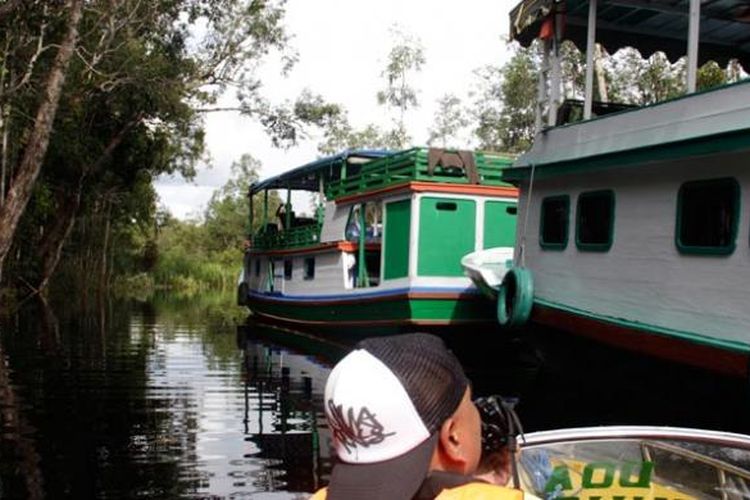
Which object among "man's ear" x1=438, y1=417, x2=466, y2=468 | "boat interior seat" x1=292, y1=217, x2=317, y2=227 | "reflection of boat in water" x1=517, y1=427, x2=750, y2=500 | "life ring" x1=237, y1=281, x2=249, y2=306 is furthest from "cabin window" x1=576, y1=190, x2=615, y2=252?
"life ring" x1=237, y1=281, x2=249, y2=306

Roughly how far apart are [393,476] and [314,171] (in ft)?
52.7

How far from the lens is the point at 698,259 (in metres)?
6.80

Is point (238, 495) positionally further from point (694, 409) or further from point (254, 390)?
point (254, 390)

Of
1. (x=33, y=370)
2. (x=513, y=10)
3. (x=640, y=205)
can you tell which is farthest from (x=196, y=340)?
(x=640, y=205)

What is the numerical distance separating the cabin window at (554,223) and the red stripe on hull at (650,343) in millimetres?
762

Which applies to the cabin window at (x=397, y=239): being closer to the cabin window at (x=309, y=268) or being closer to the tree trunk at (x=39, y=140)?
the cabin window at (x=309, y=268)

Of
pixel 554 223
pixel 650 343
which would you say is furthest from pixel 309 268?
pixel 650 343

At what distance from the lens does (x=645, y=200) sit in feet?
24.9

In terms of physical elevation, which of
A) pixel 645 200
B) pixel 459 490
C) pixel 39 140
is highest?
pixel 39 140

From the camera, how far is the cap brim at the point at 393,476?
1.38m

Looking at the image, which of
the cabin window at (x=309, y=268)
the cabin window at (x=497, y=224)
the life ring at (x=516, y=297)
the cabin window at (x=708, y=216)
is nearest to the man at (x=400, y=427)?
the cabin window at (x=708, y=216)

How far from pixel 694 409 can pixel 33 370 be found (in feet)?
29.0

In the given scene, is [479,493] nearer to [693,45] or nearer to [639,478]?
[639,478]

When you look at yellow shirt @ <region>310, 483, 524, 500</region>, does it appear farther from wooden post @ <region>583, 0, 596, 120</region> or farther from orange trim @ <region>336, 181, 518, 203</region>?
orange trim @ <region>336, 181, 518, 203</region>
